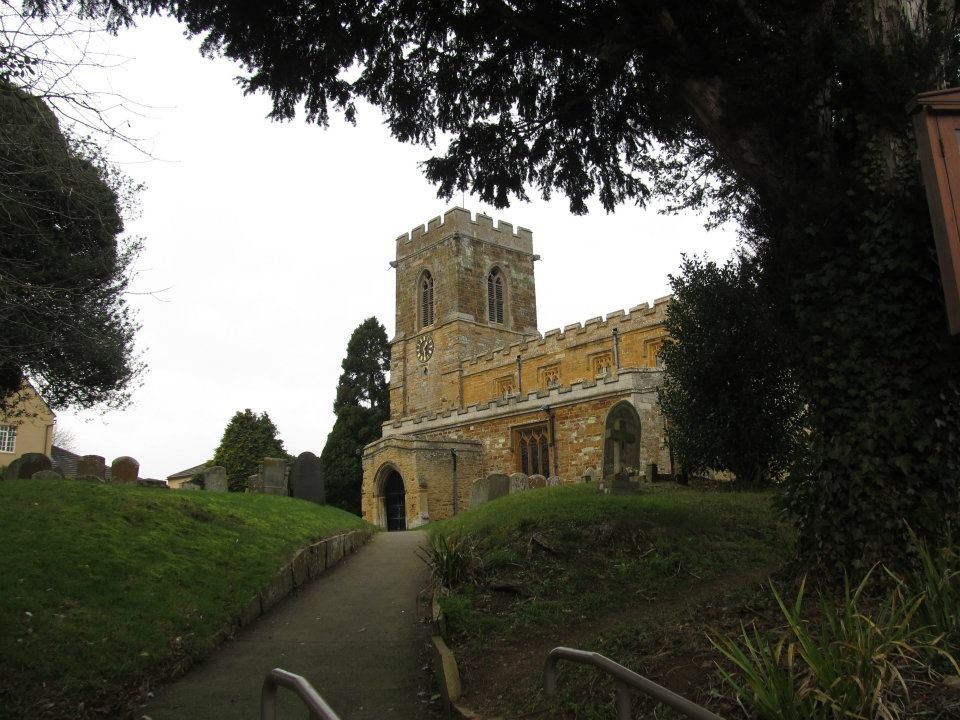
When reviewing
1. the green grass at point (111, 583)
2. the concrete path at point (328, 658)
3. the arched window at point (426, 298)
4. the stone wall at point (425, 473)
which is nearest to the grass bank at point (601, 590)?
the concrete path at point (328, 658)

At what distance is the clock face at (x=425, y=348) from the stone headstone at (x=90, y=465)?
29375 millimetres

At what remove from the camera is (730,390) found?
50.0 ft

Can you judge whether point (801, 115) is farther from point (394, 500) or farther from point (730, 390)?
point (394, 500)

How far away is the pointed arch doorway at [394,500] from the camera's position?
1163 inches

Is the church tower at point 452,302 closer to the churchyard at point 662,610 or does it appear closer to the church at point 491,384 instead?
the church at point 491,384

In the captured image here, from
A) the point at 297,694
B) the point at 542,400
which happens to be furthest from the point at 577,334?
the point at 297,694

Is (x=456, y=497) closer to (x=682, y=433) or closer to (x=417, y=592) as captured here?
(x=682, y=433)

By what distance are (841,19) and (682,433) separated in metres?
11.4

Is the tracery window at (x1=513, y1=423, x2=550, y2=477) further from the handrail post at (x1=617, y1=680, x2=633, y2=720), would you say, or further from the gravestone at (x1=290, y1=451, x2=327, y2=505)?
the handrail post at (x1=617, y1=680, x2=633, y2=720)

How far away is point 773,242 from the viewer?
6344 millimetres

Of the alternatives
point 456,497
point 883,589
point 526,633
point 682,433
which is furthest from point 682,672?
point 456,497

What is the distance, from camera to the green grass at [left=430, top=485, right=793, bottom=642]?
7262 millimetres

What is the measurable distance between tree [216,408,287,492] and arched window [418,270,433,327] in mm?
19870

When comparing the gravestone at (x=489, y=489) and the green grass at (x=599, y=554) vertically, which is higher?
the gravestone at (x=489, y=489)
